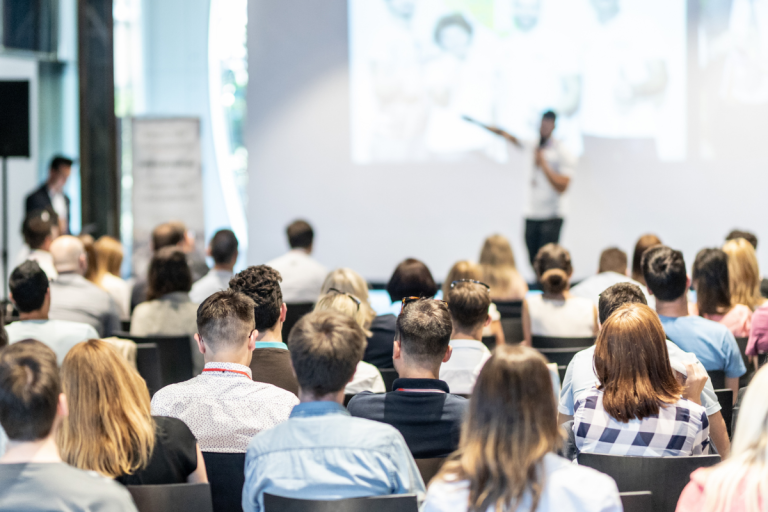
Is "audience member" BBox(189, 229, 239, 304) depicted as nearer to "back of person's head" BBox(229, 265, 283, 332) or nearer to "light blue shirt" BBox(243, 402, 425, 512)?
"back of person's head" BBox(229, 265, 283, 332)

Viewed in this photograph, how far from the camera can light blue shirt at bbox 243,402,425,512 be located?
1678 millimetres

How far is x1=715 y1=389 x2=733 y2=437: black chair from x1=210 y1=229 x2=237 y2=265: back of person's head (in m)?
2.89

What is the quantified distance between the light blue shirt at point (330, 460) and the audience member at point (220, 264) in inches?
115

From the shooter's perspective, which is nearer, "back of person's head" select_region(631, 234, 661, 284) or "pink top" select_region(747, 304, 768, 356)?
"pink top" select_region(747, 304, 768, 356)

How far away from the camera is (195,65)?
8.42 m

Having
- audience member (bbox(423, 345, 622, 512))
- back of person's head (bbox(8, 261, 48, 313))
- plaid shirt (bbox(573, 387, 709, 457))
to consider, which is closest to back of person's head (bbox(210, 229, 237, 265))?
back of person's head (bbox(8, 261, 48, 313))

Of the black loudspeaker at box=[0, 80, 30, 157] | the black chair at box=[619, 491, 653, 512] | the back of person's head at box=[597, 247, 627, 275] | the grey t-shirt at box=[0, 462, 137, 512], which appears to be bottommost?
the black chair at box=[619, 491, 653, 512]

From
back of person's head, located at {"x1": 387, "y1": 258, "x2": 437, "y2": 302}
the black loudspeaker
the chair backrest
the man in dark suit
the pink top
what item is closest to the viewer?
the chair backrest

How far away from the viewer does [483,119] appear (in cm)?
768

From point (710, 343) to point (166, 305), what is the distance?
2565 millimetres

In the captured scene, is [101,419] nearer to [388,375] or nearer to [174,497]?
[174,497]

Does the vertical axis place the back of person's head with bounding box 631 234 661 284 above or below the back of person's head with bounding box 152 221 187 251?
below

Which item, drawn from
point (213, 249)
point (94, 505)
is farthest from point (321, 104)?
point (94, 505)

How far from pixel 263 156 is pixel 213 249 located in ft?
12.7
